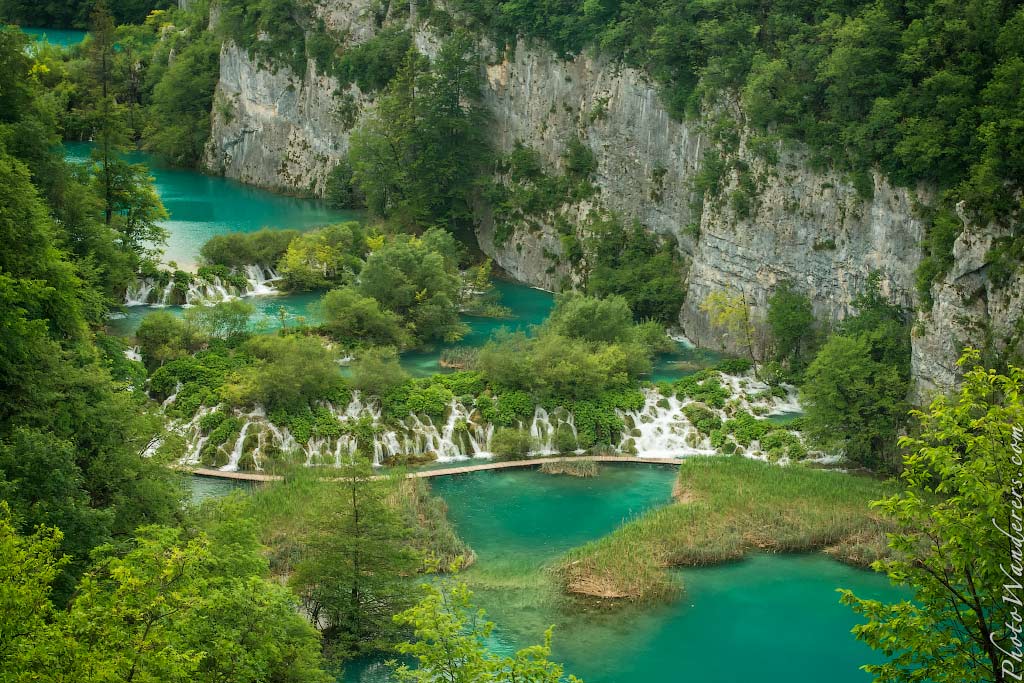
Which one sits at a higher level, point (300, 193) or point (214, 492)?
point (300, 193)

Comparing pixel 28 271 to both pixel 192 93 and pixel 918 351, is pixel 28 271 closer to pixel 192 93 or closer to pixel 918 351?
pixel 918 351

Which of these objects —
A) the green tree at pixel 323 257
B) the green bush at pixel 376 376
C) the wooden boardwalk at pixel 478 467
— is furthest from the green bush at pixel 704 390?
the green tree at pixel 323 257

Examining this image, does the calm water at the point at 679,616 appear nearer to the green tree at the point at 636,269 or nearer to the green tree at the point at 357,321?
the green tree at the point at 357,321

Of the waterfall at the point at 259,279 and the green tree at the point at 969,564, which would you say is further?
the waterfall at the point at 259,279

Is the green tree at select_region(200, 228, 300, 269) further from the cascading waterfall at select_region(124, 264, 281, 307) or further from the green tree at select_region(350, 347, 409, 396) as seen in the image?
the green tree at select_region(350, 347, 409, 396)

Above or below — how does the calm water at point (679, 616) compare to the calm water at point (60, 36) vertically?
below

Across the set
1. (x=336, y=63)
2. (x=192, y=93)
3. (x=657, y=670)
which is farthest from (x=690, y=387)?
(x=192, y=93)

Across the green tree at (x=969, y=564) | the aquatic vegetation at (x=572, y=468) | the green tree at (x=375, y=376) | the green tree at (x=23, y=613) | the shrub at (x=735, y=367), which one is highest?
the green tree at (x=969, y=564)

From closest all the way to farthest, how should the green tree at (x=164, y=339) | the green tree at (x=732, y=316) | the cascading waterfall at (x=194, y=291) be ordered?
the green tree at (x=164, y=339)
the green tree at (x=732, y=316)
the cascading waterfall at (x=194, y=291)
